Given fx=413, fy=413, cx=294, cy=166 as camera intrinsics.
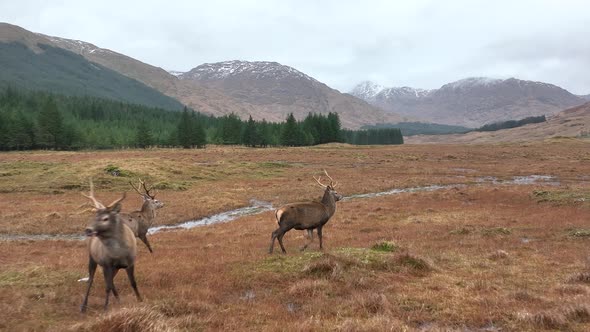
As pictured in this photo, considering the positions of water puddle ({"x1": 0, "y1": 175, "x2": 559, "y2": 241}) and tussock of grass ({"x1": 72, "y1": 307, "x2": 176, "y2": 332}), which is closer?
tussock of grass ({"x1": 72, "y1": 307, "x2": 176, "y2": 332})

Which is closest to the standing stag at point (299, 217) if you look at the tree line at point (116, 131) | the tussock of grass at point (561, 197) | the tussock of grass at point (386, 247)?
the tussock of grass at point (386, 247)

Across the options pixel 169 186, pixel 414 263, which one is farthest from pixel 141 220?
pixel 169 186

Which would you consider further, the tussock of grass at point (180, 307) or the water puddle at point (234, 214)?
the water puddle at point (234, 214)

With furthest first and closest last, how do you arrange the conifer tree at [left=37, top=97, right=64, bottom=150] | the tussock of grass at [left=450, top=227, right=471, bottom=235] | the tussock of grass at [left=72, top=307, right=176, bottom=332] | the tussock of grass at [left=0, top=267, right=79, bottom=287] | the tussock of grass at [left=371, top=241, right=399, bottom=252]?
the conifer tree at [left=37, top=97, right=64, bottom=150]
the tussock of grass at [left=450, top=227, right=471, bottom=235]
the tussock of grass at [left=371, top=241, right=399, bottom=252]
the tussock of grass at [left=0, top=267, right=79, bottom=287]
the tussock of grass at [left=72, top=307, right=176, bottom=332]

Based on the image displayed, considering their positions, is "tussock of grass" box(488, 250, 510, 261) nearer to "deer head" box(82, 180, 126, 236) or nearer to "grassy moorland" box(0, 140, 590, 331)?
"grassy moorland" box(0, 140, 590, 331)

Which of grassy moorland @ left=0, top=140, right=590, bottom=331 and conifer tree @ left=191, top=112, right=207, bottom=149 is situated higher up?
conifer tree @ left=191, top=112, right=207, bottom=149

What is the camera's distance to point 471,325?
9039 mm

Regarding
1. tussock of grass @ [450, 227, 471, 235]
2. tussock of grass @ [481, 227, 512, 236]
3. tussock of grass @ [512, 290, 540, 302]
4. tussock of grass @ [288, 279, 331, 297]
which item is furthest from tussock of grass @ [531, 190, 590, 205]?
tussock of grass @ [288, 279, 331, 297]

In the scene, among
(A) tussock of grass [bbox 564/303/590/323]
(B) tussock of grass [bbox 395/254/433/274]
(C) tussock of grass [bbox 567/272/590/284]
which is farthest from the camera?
(B) tussock of grass [bbox 395/254/433/274]

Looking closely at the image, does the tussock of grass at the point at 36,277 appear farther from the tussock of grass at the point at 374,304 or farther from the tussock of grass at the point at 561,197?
the tussock of grass at the point at 561,197

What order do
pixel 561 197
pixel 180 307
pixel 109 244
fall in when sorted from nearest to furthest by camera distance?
pixel 180 307, pixel 109 244, pixel 561 197

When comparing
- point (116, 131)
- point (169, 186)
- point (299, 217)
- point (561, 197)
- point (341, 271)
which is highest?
Answer: point (116, 131)

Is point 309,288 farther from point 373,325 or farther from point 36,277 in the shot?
point 36,277

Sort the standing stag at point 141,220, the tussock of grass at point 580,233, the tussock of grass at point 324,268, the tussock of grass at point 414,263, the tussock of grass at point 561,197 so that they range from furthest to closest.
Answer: the tussock of grass at point 561,197
the tussock of grass at point 580,233
the standing stag at point 141,220
the tussock of grass at point 414,263
the tussock of grass at point 324,268
